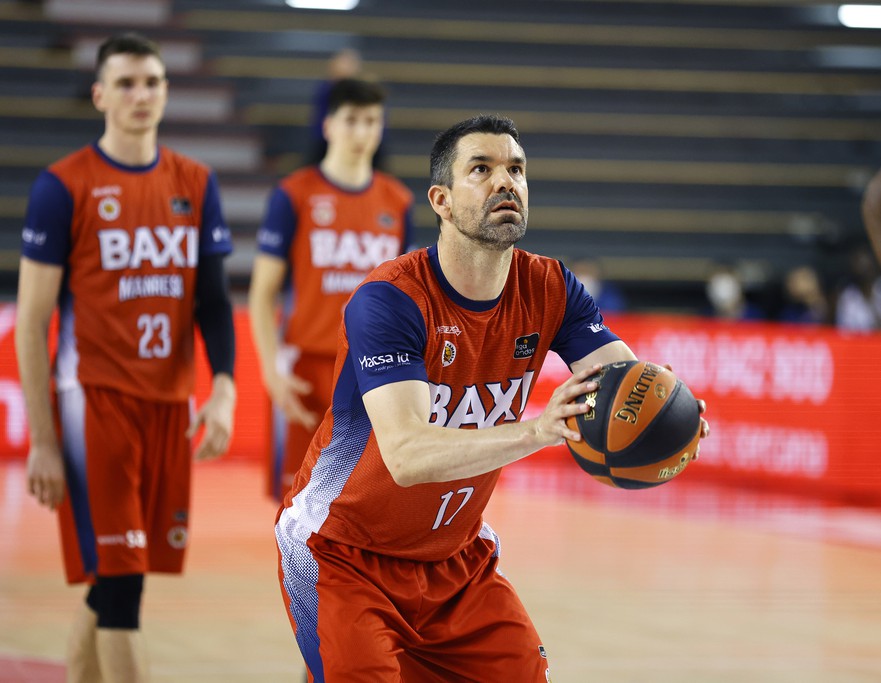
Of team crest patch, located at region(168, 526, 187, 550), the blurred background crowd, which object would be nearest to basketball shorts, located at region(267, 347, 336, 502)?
team crest patch, located at region(168, 526, 187, 550)

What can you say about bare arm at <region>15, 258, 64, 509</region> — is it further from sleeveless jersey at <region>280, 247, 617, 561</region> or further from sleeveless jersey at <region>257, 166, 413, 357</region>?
sleeveless jersey at <region>257, 166, 413, 357</region>

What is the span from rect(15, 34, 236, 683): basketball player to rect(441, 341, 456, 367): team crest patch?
1.47m

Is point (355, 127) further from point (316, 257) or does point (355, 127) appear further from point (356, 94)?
point (316, 257)

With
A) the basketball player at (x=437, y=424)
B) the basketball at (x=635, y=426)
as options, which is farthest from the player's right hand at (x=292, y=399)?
the basketball at (x=635, y=426)

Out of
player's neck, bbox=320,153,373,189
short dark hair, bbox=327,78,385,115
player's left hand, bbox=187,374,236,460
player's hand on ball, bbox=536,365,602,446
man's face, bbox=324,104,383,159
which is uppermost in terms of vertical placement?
short dark hair, bbox=327,78,385,115

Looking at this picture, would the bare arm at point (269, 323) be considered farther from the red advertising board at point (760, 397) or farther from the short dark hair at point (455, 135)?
the red advertising board at point (760, 397)

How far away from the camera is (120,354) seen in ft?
14.8

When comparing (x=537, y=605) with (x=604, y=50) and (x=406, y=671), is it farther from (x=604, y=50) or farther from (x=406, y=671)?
(x=604, y=50)

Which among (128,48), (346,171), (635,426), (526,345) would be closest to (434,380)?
(526,345)

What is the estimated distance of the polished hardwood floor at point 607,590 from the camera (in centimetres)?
565

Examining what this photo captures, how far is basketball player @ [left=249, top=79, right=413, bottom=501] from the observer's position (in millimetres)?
6012

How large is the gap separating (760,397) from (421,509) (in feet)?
27.1

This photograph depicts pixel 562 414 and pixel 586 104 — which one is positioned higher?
pixel 586 104

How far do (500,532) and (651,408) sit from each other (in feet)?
19.9
